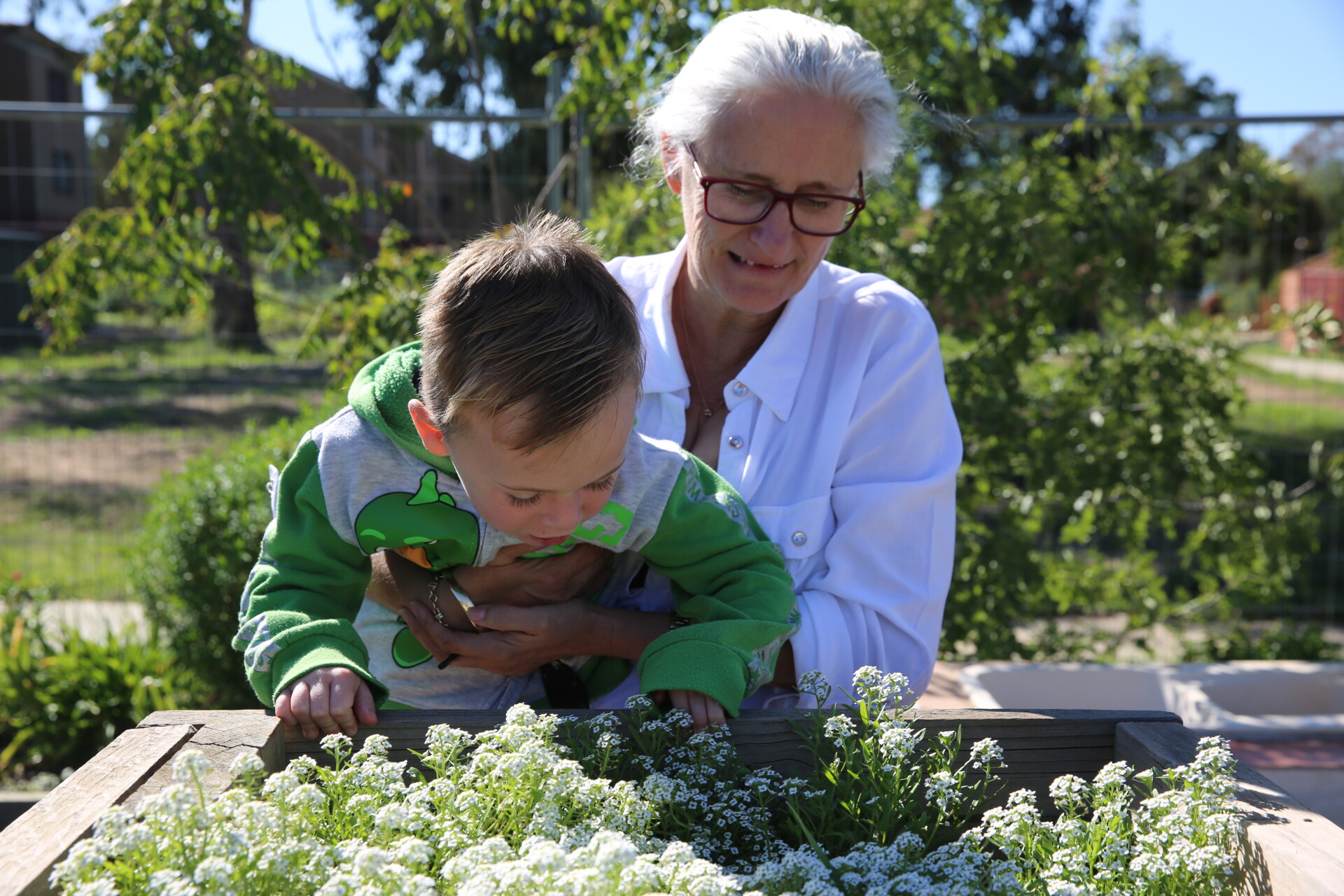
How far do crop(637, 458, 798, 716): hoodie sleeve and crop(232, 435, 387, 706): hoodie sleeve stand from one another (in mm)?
434

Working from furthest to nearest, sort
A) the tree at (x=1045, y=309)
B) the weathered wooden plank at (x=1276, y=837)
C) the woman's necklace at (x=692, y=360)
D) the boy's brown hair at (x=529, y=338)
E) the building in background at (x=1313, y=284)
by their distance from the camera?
the building in background at (x=1313, y=284)
the tree at (x=1045, y=309)
the woman's necklace at (x=692, y=360)
the boy's brown hair at (x=529, y=338)
the weathered wooden plank at (x=1276, y=837)

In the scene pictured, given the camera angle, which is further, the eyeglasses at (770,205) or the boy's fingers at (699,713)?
the eyeglasses at (770,205)

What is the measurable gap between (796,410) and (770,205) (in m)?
0.38

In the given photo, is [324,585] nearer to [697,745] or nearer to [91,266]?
[697,745]

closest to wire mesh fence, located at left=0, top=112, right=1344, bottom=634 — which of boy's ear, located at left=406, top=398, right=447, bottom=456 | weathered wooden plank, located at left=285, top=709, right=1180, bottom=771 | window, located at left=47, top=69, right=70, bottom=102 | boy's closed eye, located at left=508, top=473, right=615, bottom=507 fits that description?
boy's ear, located at left=406, top=398, right=447, bottom=456

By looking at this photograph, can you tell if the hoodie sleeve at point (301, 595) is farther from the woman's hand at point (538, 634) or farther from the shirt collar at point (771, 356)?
the shirt collar at point (771, 356)

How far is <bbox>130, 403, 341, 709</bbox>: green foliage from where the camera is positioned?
3.89 metres

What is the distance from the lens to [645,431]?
205 cm

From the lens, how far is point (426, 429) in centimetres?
155

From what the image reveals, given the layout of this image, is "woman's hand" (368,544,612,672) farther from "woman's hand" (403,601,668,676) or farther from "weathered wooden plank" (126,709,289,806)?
"weathered wooden plank" (126,709,289,806)

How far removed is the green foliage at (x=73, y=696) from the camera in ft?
13.0

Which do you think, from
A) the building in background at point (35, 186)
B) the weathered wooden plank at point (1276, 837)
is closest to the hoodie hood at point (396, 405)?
the weathered wooden plank at point (1276, 837)

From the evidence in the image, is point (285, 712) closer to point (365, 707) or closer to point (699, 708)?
point (365, 707)

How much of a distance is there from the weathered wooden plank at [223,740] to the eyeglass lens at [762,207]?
111 cm
